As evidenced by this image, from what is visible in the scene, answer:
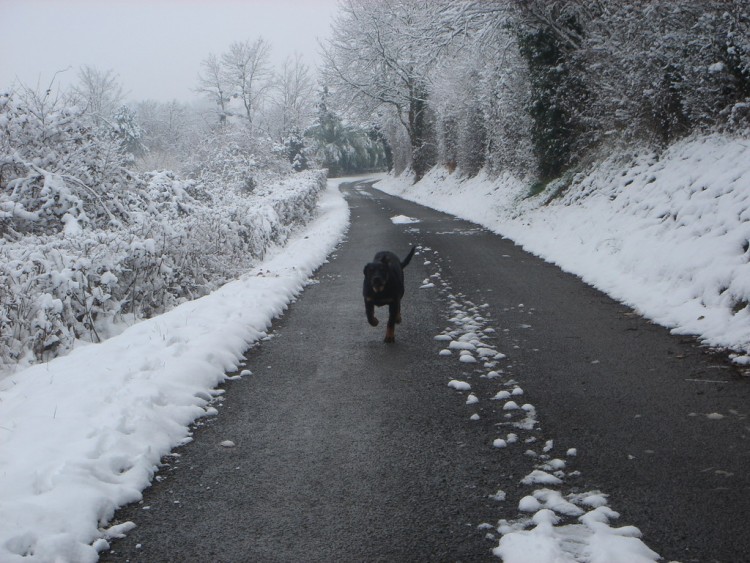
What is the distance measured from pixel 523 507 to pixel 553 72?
1568 centimetres

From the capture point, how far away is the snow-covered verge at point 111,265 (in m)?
6.50

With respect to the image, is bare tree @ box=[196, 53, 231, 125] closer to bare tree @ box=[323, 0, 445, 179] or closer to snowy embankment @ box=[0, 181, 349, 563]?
bare tree @ box=[323, 0, 445, 179]

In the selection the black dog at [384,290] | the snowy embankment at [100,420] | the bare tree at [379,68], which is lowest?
the snowy embankment at [100,420]

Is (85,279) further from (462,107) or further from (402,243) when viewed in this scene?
(462,107)

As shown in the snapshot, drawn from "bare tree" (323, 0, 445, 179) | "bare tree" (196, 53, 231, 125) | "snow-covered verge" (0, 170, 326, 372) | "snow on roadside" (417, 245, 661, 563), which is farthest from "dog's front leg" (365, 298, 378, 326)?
"bare tree" (196, 53, 231, 125)

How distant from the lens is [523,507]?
3.09m

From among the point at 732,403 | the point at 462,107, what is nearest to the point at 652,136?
the point at 732,403

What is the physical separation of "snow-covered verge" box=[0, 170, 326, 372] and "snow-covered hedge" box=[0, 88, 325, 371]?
0.02 m

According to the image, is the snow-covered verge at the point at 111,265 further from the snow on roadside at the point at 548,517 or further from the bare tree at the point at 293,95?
the bare tree at the point at 293,95

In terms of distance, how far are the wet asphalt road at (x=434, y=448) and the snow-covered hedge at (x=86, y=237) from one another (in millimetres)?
2627

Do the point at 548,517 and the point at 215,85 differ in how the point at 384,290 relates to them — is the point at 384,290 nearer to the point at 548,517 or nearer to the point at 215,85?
the point at 548,517

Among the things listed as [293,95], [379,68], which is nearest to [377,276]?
[379,68]

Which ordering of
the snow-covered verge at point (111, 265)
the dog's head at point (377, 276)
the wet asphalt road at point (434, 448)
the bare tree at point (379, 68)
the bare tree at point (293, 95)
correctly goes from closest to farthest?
the wet asphalt road at point (434, 448) → the dog's head at point (377, 276) → the snow-covered verge at point (111, 265) → the bare tree at point (379, 68) → the bare tree at point (293, 95)

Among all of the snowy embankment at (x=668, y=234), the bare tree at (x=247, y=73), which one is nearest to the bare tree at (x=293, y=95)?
the bare tree at (x=247, y=73)
